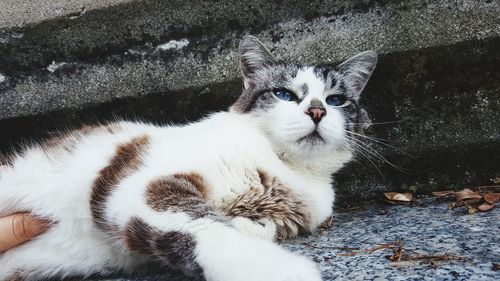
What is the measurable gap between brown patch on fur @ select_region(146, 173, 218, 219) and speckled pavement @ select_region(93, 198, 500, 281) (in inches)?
8.3

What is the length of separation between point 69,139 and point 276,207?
979mm

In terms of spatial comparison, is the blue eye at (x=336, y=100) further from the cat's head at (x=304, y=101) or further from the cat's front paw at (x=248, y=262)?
the cat's front paw at (x=248, y=262)

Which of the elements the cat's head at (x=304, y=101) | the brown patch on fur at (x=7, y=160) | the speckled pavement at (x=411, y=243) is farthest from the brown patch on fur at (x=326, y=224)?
the brown patch on fur at (x=7, y=160)

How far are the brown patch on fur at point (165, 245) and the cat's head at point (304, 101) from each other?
64 cm

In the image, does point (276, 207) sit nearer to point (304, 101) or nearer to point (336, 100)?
point (304, 101)

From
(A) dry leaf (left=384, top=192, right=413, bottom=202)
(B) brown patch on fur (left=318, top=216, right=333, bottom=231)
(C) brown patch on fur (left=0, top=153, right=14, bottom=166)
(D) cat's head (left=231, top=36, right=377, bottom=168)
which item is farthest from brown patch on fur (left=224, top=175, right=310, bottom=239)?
(C) brown patch on fur (left=0, top=153, right=14, bottom=166)

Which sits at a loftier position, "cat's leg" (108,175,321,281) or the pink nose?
the pink nose

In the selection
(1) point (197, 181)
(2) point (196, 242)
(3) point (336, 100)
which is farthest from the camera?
(3) point (336, 100)

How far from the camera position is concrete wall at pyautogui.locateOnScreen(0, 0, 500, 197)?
2.22 m

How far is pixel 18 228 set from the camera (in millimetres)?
1650

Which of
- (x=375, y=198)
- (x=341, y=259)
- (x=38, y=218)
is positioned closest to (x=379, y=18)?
(x=375, y=198)

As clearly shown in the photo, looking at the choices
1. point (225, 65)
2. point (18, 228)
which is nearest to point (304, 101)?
point (225, 65)

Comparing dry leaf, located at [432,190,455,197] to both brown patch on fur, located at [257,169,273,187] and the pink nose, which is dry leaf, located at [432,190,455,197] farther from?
brown patch on fur, located at [257,169,273,187]

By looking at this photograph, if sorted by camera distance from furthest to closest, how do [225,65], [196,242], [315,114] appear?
[225,65] < [315,114] < [196,242]
